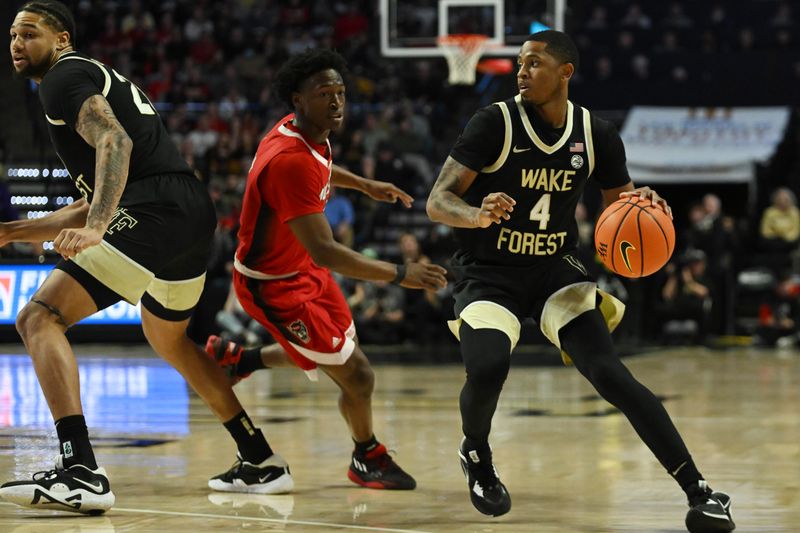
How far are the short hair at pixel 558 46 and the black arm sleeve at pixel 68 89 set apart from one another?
5.85 ft

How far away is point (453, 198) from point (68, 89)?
1.59m

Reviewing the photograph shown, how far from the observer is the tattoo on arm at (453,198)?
4.86 meters

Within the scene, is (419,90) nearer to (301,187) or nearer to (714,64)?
(714,64)

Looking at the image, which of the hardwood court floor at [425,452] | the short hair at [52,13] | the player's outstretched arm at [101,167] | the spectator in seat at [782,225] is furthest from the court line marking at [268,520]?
the spectator in seat at [782,225]

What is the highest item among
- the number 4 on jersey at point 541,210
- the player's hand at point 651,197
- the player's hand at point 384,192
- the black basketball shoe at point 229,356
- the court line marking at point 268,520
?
the player's hand at point 651,197

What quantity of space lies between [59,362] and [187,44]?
57.0ft

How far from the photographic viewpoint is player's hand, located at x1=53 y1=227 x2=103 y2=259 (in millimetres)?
4711

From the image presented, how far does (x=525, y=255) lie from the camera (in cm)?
521

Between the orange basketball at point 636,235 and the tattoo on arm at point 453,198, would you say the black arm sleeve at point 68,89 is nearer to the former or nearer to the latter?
the tattoo on arm at point 453,198

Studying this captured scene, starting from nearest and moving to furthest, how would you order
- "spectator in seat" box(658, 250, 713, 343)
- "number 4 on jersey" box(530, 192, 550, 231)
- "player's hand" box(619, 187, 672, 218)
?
"player's hand" box(619, 187, 672, 218) < "number 4 on jersey" box(530, 192, 550, 231) < "spectator in seat" box(658, 250, 713, 343)

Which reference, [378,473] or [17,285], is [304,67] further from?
[17,285]

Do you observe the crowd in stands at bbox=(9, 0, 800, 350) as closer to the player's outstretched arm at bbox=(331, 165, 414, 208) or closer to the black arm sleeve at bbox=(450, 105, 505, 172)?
the player's outstretched arm at bbox=(331, 165, 414, 208)

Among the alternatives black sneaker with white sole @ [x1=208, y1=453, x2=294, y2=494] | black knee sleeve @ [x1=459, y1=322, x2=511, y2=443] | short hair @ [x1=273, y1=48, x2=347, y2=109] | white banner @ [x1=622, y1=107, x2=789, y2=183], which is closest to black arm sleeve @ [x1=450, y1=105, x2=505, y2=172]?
black knee sleeve @ [x1=459, y1=322, x2=511, y2=443]

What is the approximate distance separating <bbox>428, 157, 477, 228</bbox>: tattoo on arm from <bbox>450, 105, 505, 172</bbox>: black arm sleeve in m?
0.03
